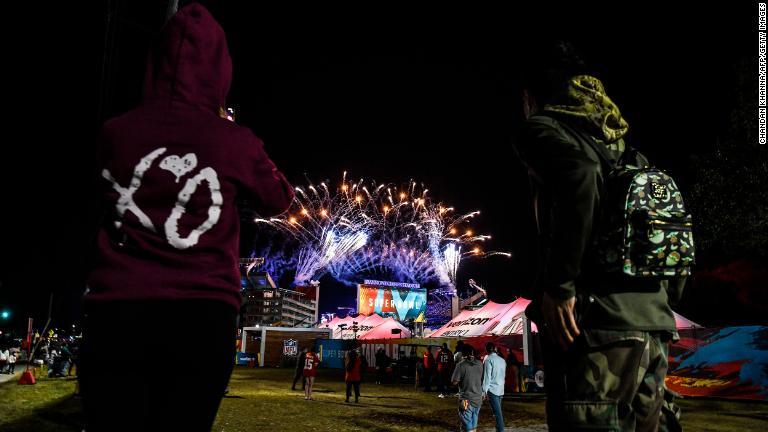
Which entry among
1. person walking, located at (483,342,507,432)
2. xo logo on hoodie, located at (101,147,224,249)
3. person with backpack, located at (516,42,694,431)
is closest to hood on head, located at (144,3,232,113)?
xo logo on hoodie, located at (101,147,224,249)

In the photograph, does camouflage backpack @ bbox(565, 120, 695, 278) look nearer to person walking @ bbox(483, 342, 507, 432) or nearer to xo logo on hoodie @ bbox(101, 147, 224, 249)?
xo logo on hoodie @ bbox(101, 147, 224, 249)

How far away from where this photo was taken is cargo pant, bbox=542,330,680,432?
76.1 inches

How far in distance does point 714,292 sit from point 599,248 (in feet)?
140

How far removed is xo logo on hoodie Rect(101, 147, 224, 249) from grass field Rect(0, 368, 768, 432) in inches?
377

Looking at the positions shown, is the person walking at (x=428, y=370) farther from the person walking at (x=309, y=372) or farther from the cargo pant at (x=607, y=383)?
the cargo pant at (x=607, y=383)

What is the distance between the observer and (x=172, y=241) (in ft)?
6.02

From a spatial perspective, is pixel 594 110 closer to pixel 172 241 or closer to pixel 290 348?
pixel 172 241

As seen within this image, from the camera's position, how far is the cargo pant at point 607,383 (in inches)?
76.1

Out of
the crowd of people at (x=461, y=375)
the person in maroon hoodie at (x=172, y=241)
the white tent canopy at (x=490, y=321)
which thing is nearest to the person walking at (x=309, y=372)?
the crowd of people at (x=461, y=375)

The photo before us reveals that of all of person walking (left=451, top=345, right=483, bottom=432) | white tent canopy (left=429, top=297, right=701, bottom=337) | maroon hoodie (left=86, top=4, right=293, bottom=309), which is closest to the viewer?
maroon hoodie (left=86, top=4, right=293, bottom=309)

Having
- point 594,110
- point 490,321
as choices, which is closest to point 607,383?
point 594,110

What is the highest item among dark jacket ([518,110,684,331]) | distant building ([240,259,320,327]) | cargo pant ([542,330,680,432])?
distant building ([240,259,320,327])

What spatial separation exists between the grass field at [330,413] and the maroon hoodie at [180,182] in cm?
957

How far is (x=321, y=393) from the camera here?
2091cm
